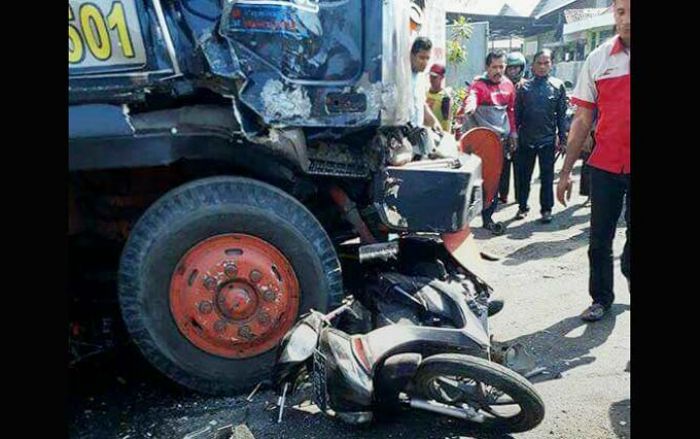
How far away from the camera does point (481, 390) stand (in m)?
2.50

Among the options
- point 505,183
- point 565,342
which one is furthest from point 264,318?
point 505,183

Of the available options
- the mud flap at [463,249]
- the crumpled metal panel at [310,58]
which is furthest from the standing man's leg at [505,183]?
the crumpled metal panel at [310,58]

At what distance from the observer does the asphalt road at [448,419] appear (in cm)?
264

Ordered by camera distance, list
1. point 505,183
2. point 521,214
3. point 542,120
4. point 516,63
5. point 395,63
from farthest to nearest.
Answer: point 505,183 < point 516,63 < point 521,214 < point 542,120 < point 395,63

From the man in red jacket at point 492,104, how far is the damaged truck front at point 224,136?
3396 millimetres

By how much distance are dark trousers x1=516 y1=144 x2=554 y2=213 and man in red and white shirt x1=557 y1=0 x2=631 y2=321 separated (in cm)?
268

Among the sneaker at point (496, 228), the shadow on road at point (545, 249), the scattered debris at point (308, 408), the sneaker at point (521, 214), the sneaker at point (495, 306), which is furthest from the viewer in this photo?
the sneaker at point (521, 214)

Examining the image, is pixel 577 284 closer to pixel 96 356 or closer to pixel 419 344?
pixel 419 344

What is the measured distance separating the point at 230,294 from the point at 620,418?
1.88 metres

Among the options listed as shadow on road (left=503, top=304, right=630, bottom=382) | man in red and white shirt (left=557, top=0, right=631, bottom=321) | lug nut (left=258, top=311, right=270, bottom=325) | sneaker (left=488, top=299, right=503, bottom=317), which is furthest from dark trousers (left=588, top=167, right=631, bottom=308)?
lug nut (left=258, top=311, right=270, bottom=325)

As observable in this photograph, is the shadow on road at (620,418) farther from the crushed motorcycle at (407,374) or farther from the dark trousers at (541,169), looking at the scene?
the dark trousers at (541,169)

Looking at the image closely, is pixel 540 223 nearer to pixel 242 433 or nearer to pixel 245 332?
pixel 245 332

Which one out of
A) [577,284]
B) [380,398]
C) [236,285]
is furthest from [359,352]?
[577,284]

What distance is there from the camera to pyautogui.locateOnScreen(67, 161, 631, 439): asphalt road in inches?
104
